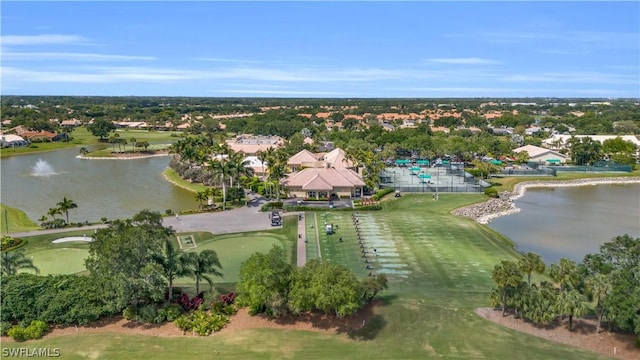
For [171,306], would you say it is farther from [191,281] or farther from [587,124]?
[587,124]

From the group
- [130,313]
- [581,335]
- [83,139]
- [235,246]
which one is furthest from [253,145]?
[581,335]

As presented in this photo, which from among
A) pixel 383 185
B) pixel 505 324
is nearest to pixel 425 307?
pixel 505 324

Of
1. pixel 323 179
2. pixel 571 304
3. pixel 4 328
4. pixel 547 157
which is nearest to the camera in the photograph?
pixel 571 304

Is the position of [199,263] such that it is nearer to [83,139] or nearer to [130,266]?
[130,266]

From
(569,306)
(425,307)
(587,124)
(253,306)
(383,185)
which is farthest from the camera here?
(587,124)

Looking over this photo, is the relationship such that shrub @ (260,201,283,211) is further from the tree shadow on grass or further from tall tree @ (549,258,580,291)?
tall tree @ (549,258,580,291)

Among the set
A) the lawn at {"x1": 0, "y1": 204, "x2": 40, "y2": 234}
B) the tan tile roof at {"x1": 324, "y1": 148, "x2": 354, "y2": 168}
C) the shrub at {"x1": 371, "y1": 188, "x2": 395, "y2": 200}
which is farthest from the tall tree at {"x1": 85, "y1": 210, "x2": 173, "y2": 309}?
the tan tile roof at {"x1": 324, "y1": 148, "x2": 354, "y2": 168}

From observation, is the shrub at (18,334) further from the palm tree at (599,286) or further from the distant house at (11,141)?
the distant house at (11,141)
